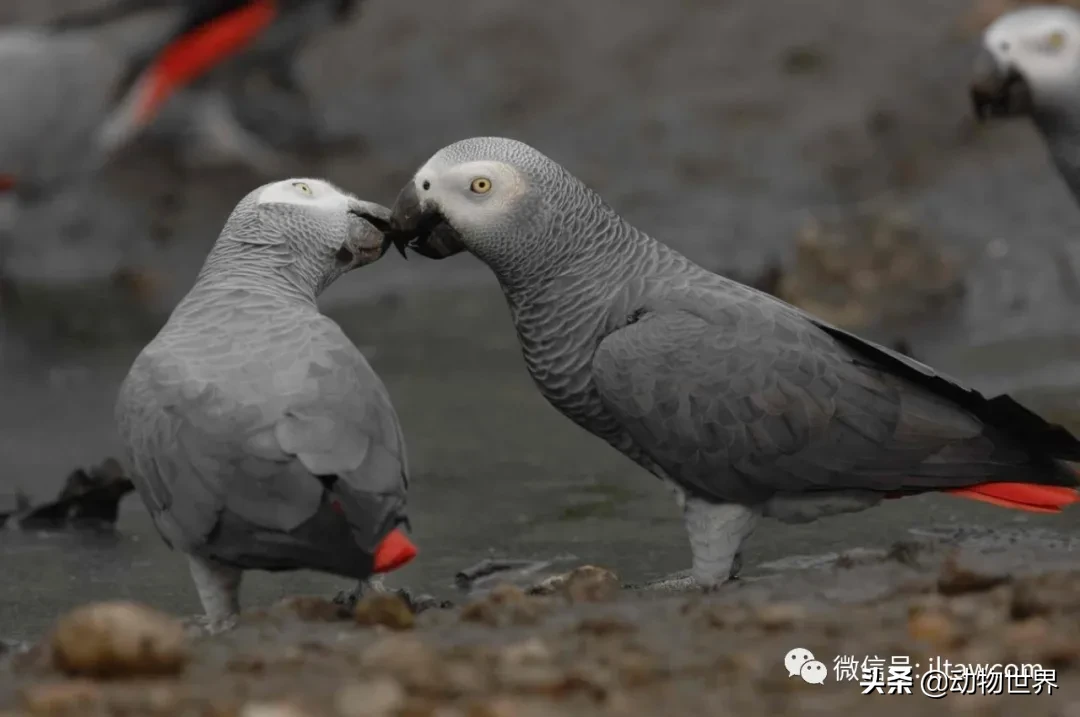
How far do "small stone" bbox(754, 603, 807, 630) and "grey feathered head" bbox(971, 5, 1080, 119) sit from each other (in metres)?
3.62

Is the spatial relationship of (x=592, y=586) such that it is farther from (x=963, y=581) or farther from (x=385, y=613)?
(x=963, y=581)

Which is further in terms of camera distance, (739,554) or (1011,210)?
(1011,210)

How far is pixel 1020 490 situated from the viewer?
4.30m

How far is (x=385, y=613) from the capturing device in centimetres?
362

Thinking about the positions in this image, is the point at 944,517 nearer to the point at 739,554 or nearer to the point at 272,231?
the point at 739,554

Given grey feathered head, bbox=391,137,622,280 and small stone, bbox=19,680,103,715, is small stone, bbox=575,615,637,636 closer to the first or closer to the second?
small stone, bbox=19,680,103,715

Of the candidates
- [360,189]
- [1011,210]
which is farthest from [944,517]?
[360,189]

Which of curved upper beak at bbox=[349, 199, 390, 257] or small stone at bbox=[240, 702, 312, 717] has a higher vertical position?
curved upper beak at bbox=[349, 199, 390, 257]

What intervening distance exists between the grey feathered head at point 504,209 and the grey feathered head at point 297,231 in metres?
0.14

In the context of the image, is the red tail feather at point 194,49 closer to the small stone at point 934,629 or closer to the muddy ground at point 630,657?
the muddy ground at point 630,657

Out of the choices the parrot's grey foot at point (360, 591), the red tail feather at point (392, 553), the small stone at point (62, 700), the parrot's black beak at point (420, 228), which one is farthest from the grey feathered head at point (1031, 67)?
the small stone at point (62, 700)

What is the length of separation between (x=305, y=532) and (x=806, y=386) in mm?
1532

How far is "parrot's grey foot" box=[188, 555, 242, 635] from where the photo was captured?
3.98 meters

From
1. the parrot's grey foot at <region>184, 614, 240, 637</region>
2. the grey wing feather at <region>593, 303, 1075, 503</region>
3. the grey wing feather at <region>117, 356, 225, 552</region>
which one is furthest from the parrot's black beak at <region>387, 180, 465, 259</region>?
the parrot's grey foot at <region>184, 614, 240, 637</region>
